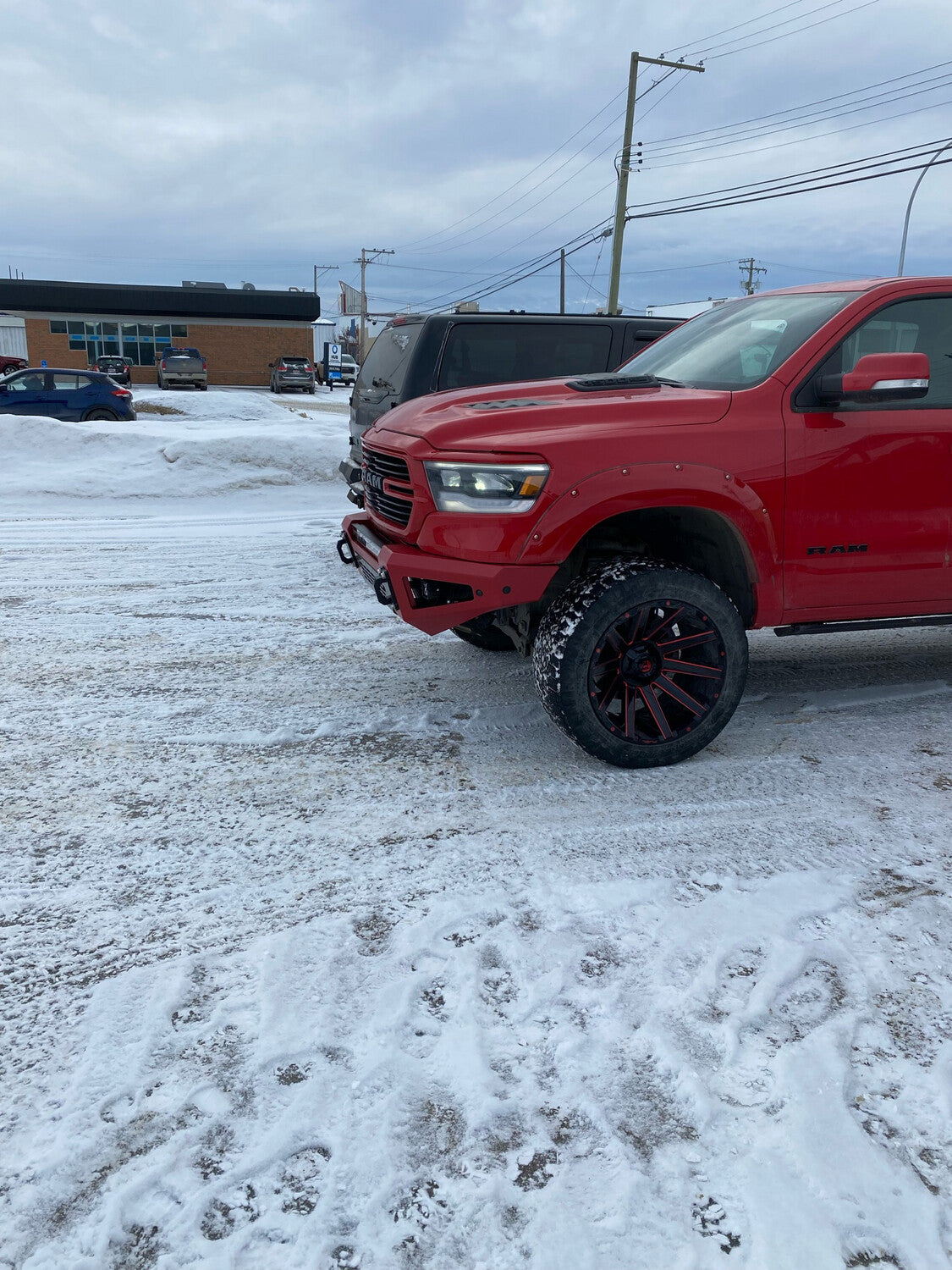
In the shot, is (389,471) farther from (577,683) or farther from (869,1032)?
(869,1032)

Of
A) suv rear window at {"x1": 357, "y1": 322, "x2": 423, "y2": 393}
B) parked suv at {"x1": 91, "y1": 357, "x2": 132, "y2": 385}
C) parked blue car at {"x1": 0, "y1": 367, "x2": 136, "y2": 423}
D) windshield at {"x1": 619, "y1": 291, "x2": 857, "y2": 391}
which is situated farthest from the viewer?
parked suv at {"x1": 91, "y1": 357, "x2": 132, "y2": 385}

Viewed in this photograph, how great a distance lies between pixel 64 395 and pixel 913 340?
62.0ft

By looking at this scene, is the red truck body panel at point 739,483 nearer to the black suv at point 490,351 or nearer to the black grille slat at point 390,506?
the black grille slat at point 390,506

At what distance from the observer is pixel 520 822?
3451mm

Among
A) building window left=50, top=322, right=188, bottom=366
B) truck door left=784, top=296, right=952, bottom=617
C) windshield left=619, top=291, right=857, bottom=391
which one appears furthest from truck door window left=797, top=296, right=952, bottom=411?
building window left=50, top=322, right=188, bottom=366

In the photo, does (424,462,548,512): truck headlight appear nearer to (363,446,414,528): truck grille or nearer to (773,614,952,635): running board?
(363,446,414,528): truck grille

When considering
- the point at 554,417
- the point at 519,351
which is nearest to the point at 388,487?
the point at 554,417

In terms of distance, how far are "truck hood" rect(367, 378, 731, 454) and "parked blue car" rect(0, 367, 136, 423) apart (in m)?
17.5

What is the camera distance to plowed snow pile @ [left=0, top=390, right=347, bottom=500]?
1223 cm

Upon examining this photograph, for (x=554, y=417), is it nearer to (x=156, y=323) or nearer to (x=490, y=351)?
(x=490, y=351)

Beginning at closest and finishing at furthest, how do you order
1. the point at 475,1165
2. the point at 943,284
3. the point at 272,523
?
the point at 475,1165 < the point at 943,284 < the point at 272,523

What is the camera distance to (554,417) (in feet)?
12.2

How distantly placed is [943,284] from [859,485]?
1.14m

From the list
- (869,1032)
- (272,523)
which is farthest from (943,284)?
(272,523)
